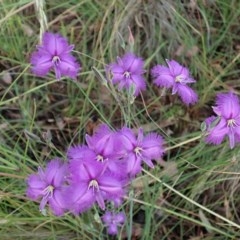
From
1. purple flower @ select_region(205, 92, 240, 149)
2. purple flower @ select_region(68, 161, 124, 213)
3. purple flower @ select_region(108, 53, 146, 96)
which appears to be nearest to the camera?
purple flower @ select_region(68, 161, 124, 213)

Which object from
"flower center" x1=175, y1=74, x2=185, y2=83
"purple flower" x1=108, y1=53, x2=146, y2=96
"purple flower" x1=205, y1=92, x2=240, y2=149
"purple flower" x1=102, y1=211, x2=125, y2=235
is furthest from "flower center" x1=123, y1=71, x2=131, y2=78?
"purple flower" x1=102, y1=211, x2=125, y2=235

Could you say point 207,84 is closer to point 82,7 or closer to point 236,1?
point 236,1

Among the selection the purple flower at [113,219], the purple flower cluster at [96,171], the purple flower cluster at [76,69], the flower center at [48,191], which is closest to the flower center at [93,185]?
the purple flower cluster at [96,171]

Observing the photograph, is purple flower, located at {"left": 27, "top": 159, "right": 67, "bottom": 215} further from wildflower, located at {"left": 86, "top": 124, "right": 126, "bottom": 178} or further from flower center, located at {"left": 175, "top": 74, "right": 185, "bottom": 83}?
flower center, located at {"left": 175, "top": 74, "right": 185, "bottom": 83}

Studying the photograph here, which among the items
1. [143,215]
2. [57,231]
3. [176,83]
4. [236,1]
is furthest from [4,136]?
[236,1]

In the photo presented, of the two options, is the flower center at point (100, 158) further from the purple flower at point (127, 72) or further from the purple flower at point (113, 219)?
the purple flower at point (113, 219)

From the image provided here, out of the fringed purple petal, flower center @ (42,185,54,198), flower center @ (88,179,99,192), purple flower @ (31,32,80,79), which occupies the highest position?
purple flower @ (31,32,80,79)

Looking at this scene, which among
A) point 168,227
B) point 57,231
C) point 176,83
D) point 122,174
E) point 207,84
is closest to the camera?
point 122,174
